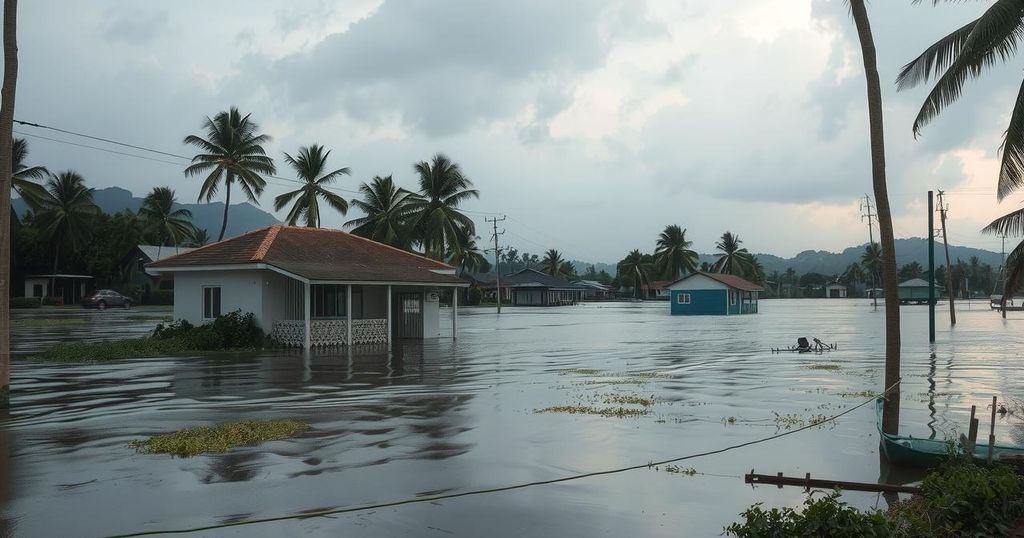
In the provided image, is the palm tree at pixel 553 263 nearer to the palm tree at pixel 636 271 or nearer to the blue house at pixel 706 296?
the palm tree at pixel 636 271

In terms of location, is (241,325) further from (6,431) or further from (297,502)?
(297,502)

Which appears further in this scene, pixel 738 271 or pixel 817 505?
pixel 738 271

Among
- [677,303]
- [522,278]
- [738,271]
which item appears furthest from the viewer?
[738,271]

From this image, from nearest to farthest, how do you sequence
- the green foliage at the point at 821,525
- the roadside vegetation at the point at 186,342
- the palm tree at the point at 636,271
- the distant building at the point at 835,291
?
1. the green foliage at the point at 821,525
2. the roadside vegetation at the point at 186,342
3. the palm tree at the point at 636,271
4. the distant building at the point at 835,291

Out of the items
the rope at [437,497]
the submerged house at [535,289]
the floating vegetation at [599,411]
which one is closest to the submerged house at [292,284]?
the floating vegetation at [599,411]

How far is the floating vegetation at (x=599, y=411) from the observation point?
13.1 metres

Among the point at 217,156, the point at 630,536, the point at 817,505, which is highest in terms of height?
the point at 217,156

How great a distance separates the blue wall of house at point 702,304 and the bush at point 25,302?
2039 inches

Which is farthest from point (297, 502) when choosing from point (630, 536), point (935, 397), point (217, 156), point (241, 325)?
point (217, 156)

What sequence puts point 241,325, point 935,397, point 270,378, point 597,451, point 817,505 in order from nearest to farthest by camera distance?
point 817,505
point 597,451
point 935,397
point 270,378
point 241,325

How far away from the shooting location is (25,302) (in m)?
64.4

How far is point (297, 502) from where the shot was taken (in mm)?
7855

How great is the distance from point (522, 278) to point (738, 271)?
31.7 metres

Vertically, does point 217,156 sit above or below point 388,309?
above
